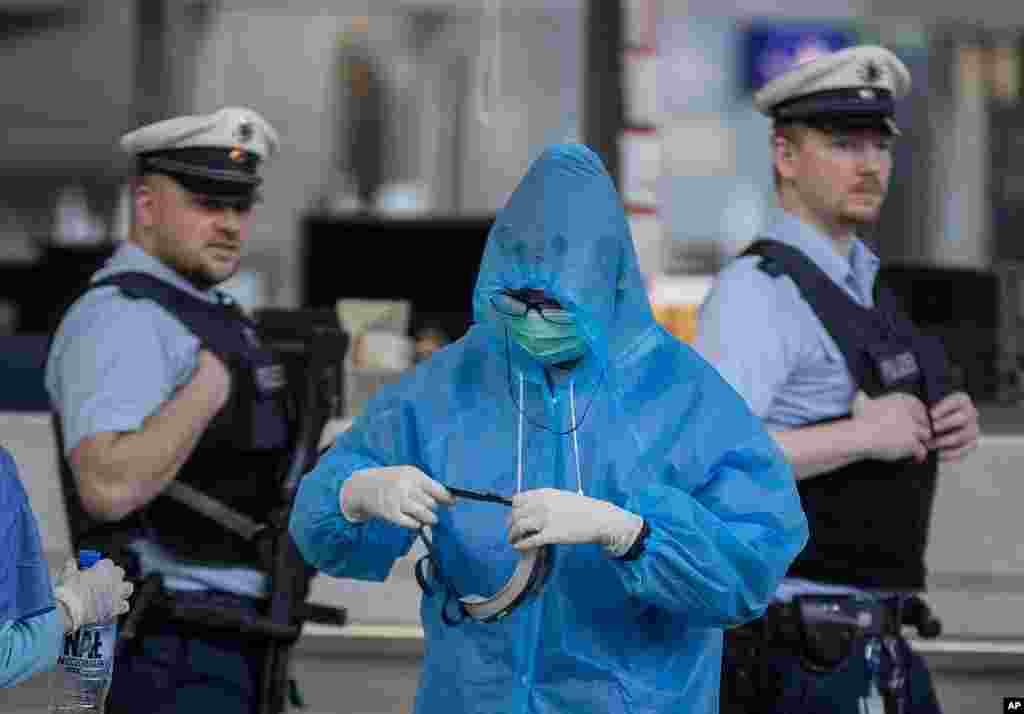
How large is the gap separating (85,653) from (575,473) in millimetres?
807

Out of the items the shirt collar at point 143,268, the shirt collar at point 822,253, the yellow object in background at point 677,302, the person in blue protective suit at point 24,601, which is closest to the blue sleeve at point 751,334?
the shirt collar at point 822,253

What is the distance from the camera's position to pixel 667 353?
8.70 feet

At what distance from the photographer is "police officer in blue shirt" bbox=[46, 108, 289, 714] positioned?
3.54m

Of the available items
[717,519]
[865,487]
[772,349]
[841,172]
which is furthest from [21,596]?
[841,172]

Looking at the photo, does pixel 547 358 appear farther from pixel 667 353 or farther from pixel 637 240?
pixel 637 240

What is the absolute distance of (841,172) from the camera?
11.8 ft

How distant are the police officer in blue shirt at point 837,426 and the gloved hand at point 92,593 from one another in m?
1.14

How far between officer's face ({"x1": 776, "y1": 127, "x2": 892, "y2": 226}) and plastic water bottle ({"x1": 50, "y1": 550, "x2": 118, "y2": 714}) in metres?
1.45

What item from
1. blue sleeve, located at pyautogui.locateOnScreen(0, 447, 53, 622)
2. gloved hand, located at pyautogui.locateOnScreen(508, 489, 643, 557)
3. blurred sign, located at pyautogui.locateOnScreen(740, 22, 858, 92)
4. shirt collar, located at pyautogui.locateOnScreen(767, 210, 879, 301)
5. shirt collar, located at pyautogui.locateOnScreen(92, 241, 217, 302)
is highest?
blurred sign, located at pyautogui.locateOnScreen(740, 22, 858, 92)

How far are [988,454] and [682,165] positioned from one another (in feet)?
28.2

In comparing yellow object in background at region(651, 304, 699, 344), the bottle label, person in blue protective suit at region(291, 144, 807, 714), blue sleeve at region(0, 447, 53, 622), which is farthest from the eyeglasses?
yellow object in background at region(651, 304, 699, 344)

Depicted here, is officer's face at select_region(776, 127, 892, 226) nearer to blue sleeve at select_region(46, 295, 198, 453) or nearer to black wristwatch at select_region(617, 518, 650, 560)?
blue sleeve at select_region(46, 295, 198, 453)

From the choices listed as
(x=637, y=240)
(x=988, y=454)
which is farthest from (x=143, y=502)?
(x=637, y=240)

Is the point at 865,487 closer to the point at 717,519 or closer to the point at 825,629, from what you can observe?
the point at 825,629
